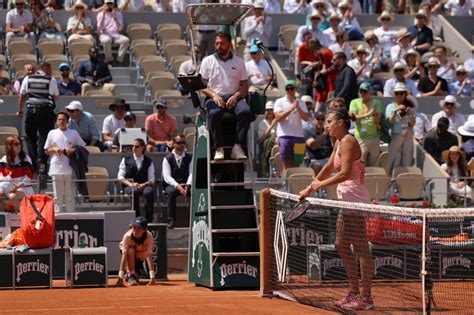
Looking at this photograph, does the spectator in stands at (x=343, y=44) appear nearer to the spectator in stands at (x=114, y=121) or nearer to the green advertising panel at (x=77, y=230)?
the spectator in stands at (x=114, y=121)

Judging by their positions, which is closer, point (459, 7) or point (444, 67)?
point (444, 67)

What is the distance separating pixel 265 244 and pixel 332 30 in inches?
485

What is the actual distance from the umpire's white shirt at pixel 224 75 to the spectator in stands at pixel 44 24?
9.32m

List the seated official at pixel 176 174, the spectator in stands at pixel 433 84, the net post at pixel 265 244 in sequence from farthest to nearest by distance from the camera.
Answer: the spectator in stands at pixel 433 84
the seated official at pixel 176 174
the net post at pixel 265 244

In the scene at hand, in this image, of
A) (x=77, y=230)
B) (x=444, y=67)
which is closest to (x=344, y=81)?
(x=444, y=67)

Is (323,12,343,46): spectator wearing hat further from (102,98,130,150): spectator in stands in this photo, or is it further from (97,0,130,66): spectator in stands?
(102,98,130,150): spectator in stands

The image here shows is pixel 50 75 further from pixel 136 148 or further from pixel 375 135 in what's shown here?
pixel 375 135

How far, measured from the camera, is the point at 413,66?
27.0 m

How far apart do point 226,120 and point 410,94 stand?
8962 millimetres

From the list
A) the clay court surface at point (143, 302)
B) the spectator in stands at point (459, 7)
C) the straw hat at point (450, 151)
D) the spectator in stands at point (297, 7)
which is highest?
the spectator in stands at point (459, 7)

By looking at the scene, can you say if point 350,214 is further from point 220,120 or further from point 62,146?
point 62,146

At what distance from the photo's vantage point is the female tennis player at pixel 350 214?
1359 cm

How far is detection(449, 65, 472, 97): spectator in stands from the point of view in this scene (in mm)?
26750

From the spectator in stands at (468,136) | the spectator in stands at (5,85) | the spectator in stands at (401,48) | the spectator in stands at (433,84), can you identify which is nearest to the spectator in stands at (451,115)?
the spectator in stands at (468,136)
